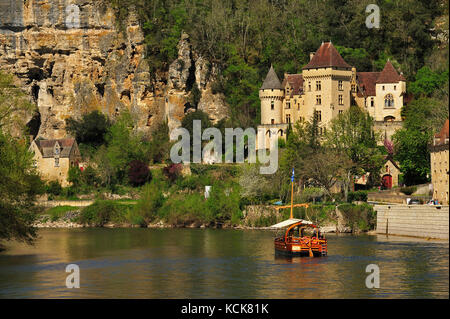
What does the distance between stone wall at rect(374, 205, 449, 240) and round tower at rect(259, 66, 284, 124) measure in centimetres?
3159

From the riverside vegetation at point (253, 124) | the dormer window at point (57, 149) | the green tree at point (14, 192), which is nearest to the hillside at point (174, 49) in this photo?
the riverside vegetation at point (253, 124)

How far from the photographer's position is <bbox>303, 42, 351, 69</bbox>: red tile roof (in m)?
99.9

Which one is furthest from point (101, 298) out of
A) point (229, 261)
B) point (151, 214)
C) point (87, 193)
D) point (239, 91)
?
point (239, 91)

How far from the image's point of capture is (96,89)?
115m

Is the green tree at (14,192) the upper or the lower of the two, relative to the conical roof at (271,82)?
lower

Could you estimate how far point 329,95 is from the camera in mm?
100000

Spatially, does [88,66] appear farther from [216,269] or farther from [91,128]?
[216,269]

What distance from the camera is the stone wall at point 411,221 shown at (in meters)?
46.6

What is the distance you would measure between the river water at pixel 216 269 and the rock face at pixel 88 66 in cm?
4462

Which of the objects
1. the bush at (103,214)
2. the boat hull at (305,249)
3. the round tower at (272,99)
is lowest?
the boat hull at (305,249)

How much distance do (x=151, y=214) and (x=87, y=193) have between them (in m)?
12.1

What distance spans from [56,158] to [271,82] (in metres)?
26.5

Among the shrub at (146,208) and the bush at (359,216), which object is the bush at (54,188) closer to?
the shrub at (146,208)

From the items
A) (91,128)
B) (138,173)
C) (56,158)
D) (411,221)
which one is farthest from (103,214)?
(411,221)
